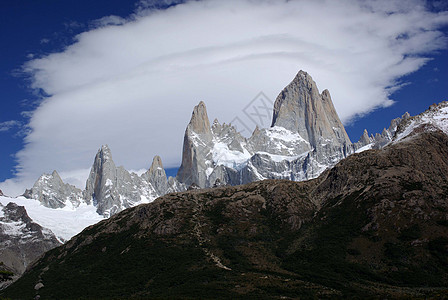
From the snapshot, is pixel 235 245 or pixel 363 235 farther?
pixel 235 245

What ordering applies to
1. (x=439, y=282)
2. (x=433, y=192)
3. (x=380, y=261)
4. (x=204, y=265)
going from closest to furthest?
(x=439, y=282)
(x=380, y=261)
(x=204, y=265)
(x=433, y=192)

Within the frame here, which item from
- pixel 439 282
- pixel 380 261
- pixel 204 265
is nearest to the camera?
pixel 439 282

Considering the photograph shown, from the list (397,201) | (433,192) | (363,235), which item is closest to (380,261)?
(363,235)

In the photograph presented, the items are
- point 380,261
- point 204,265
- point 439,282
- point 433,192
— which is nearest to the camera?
point 439,282

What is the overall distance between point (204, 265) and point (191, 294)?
25688 mm

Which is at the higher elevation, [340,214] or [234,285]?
[340,214]

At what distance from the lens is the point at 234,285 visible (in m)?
150

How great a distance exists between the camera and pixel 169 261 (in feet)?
595

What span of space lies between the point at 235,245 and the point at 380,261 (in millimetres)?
54163

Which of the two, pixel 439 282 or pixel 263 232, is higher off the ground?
pixel 263 232

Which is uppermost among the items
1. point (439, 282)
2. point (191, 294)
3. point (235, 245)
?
point (235, 245)

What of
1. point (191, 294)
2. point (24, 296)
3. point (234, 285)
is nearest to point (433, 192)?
point (234, 285)

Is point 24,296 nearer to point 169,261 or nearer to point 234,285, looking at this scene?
point 169,261

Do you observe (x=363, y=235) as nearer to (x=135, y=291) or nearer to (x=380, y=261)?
(x=380, y=261)
